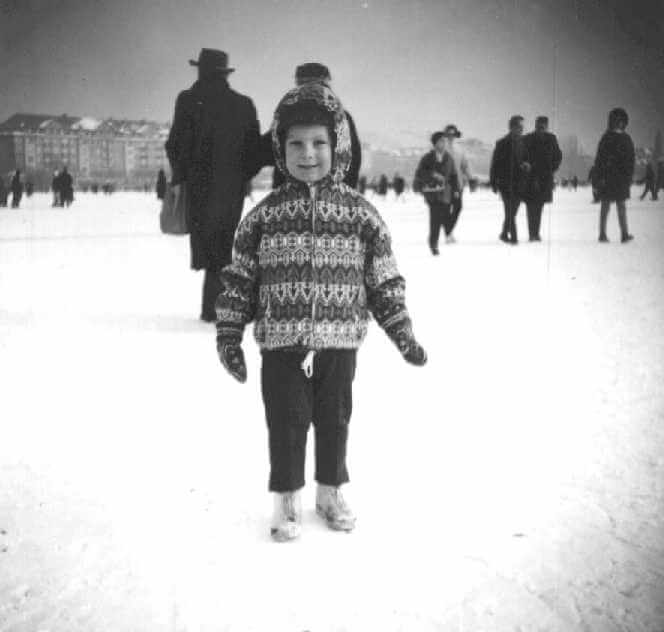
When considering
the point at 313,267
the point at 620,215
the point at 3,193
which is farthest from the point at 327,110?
the point at 3,193

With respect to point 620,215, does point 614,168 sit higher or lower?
higher

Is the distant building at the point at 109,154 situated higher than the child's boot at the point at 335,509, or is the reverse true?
the distant building at the point at 109,154

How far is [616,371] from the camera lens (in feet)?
12.2

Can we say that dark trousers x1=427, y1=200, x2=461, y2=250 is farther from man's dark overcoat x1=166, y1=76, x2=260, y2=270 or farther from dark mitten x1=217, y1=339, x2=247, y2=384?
dark mitten x1=217, y1=339, x2=247, y2=384

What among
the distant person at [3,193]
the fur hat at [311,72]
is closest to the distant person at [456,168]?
the fur hat at [311,72]

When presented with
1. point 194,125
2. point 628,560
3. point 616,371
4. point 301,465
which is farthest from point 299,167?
point 194,125

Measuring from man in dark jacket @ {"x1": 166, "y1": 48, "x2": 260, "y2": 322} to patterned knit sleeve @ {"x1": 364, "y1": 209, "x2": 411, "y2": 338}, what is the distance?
8.36 feet

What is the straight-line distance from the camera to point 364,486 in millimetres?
2451

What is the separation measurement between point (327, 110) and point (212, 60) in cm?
274

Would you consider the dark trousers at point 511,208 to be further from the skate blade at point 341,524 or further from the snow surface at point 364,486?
the skate blade at point 341,524

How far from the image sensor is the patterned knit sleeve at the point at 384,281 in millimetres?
2086

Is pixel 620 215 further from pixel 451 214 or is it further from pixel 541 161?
pixel 451 214

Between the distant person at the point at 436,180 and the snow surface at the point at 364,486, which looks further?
the distant person at the point at 436,180

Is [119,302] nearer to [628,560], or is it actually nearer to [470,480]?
[470,480]
